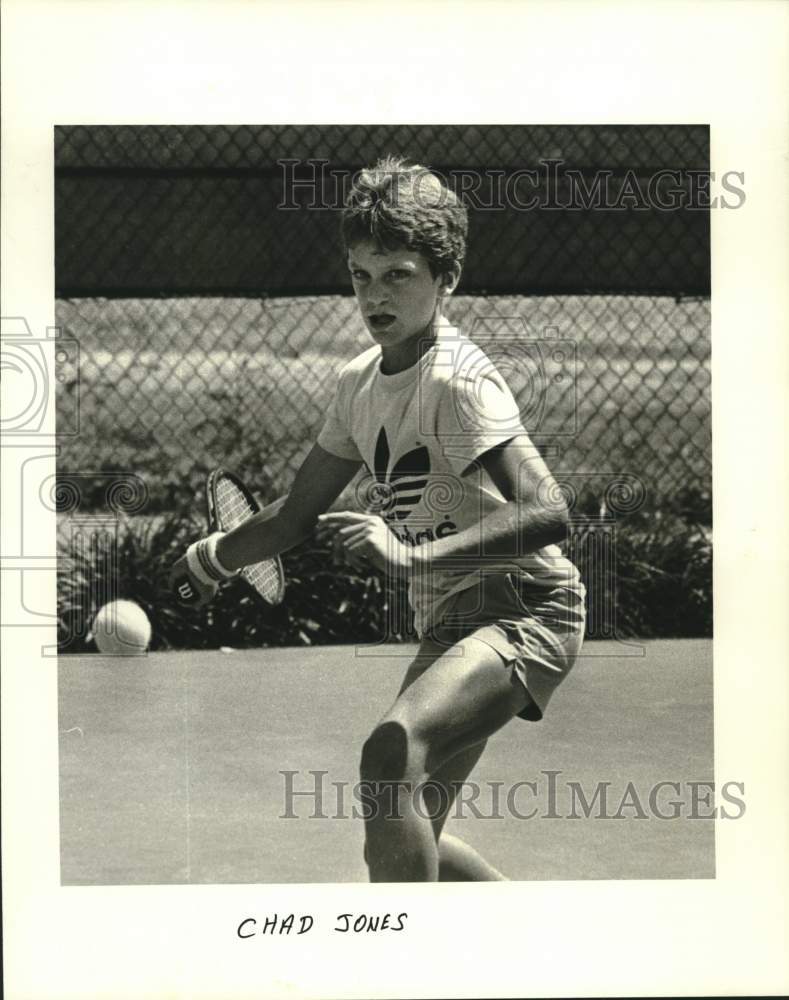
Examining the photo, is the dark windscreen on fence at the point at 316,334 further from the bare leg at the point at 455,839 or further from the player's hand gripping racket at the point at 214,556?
the bare leg at the point at 455,839

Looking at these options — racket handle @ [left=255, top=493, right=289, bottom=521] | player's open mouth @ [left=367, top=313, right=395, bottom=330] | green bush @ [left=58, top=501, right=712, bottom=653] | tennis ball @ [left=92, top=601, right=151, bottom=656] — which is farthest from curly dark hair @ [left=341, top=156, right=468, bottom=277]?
tennis ball @ [left=92, top=601, right=151, bottom=656]

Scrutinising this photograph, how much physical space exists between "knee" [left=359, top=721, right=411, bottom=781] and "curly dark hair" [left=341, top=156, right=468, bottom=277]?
141 cm

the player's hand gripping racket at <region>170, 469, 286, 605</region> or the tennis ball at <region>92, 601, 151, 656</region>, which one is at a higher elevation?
the player's hand gripping racket at <region>170, 469, 286, 605</region>

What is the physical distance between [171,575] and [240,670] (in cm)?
39

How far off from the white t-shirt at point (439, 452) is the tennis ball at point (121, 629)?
0.83 m

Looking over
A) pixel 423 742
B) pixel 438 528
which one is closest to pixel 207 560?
pixel 438 528

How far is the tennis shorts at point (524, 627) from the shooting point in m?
4.80

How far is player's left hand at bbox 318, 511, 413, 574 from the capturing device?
15.4ft

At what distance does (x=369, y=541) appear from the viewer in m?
4.73

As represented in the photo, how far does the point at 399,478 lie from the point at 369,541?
0.26 metres

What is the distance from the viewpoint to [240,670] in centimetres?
509
